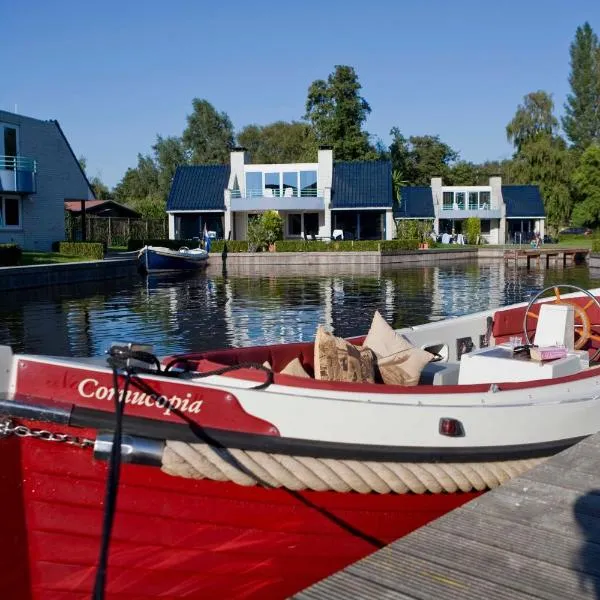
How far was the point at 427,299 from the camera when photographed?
23766 millimetres

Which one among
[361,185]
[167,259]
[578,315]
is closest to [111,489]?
[578,315]

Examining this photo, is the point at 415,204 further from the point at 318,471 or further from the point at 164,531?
the point at 164,531

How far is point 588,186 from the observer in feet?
225

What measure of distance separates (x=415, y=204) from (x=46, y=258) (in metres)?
37.4

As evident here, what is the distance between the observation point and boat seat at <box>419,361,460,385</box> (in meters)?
6.48

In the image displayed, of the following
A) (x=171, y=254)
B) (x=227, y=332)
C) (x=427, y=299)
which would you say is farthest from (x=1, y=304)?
(x=171, y=254)

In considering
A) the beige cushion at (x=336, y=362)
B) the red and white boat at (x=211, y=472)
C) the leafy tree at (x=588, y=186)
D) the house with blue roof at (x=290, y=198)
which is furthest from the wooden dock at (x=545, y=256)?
the red and white boat at (x=211, y=472)

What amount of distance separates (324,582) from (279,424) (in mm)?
1192

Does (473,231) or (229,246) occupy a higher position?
(473,231)

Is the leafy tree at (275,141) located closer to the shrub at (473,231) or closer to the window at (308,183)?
the shrub at (473,231)

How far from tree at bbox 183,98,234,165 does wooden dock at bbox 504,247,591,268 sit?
55.0m

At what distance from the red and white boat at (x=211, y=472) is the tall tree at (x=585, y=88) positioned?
90.7 m

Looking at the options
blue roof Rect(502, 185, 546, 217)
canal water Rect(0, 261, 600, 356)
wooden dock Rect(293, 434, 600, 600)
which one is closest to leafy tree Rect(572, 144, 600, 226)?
blue roof Rect(502, 185, 546, 217)

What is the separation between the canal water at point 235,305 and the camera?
635 inches
